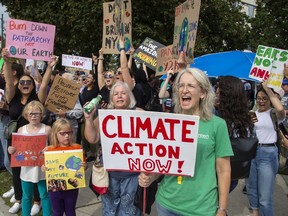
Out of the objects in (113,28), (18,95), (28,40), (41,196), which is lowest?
(41,196)

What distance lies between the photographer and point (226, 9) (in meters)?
21.6

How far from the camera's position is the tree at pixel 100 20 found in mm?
17906

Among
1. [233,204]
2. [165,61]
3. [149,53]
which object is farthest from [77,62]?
[233,204]

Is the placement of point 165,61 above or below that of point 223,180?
above

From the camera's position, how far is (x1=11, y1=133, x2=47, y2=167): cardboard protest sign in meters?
3.84

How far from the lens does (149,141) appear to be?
2328mm

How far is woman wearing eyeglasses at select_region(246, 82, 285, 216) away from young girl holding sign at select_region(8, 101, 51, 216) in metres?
2.33

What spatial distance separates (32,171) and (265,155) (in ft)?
8.38

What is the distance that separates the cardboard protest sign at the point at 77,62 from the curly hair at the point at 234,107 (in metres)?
7.36

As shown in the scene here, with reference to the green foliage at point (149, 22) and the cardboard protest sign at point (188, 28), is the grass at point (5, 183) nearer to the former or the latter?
the cardboard protest sign at point (188, 28)

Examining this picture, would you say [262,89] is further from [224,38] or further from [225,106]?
[224,38]

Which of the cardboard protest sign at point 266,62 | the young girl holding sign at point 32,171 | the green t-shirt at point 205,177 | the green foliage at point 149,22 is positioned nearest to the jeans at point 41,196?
the young girl holding sign at point 32,171

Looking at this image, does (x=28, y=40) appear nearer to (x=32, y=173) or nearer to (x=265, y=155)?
(x=32, y=173)

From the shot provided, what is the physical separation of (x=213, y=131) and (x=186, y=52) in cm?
246
